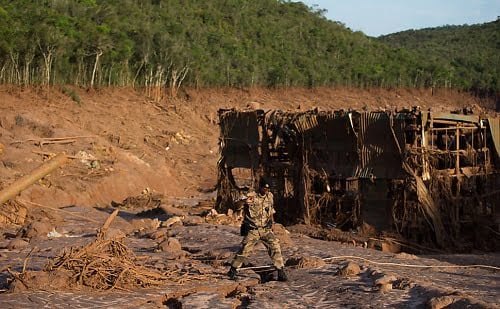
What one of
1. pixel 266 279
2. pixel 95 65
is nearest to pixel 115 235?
pixel 266 279

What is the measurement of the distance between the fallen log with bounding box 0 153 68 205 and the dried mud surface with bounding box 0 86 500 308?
Result: 1071 mm

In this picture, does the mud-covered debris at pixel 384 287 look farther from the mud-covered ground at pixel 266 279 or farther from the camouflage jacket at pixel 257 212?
the camouflage jacket at pixel 257 212

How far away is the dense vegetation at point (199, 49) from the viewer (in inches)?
1210

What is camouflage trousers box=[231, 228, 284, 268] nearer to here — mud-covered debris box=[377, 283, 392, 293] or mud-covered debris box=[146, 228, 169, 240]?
mud-covered debris box=[377, 283, 392, 293]

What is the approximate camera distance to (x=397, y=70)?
53.5 meters

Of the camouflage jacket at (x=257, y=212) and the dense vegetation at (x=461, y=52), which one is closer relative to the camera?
the camouflage jacket at (x=257, y=212)

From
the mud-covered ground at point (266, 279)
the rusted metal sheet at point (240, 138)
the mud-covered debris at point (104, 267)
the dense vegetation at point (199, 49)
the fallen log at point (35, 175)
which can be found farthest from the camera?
the dense vegetation at point (199, 49)

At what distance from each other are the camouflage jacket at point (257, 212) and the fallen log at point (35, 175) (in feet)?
12.3

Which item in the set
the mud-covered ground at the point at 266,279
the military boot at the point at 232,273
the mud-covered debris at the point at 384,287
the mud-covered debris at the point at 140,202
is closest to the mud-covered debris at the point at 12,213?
the mud-covered ground at the point at 266,279

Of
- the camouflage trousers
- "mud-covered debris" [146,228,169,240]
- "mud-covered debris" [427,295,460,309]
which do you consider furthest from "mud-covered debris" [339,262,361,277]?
"mud-covered debris" [146,228,169,240]

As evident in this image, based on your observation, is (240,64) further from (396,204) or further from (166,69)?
(396,204)

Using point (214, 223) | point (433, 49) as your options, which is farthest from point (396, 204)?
point (433, 49)

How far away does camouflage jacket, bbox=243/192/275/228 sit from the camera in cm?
979

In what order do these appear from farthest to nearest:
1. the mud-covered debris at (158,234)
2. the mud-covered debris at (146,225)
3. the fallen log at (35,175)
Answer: the mud-covered debris at (146,225), the mud-covered debris at (158,234), the fallen log at (35,175)
